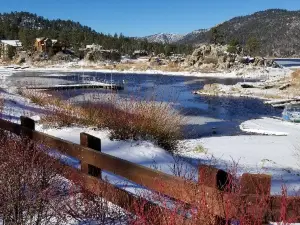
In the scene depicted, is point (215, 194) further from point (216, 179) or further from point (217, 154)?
point (217, 154)

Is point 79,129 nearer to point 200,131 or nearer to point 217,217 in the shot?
point 217,217

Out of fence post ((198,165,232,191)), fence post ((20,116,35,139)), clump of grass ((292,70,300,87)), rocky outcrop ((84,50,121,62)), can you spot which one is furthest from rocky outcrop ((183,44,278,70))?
fence post ((198,165,232,191))

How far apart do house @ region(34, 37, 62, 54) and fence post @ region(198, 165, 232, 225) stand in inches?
5658

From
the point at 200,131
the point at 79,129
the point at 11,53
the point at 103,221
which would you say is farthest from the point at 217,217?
the point at 11,53

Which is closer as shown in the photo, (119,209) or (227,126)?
(119,209)

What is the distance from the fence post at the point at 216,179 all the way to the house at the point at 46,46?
471ft

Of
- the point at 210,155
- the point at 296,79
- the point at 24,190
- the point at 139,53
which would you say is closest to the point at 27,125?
the point at 24,190

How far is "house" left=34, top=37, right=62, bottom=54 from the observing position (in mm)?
140750

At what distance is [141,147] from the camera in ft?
26.1

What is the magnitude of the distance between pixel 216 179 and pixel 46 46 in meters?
146

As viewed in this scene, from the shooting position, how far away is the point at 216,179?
242 cm

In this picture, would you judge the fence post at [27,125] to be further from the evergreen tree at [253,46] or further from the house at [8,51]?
the evergreen tree at [253,46]

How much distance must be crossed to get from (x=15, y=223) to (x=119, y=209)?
95cm

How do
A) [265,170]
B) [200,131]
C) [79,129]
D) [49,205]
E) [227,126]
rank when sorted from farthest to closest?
[227,126] → [200,131] → [265,170] → [79,129] → [49,205]
